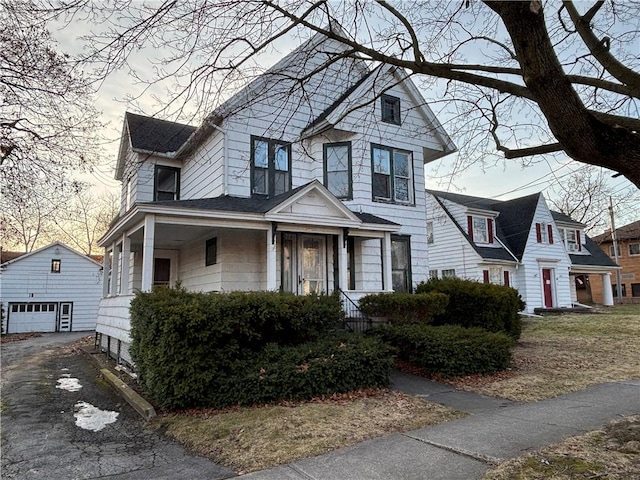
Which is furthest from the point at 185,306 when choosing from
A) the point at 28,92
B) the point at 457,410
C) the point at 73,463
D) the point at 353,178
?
the point at 353,178

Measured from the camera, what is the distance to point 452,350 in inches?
350

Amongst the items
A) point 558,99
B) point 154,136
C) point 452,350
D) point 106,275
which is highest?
point 154,136

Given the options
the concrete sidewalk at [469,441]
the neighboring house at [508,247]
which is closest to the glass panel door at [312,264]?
the concrete sidewalk at [469,441]

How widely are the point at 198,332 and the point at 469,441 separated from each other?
4.26 meters

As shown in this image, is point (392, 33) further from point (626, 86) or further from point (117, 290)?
point (117, 290)

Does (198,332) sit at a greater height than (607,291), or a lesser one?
lesser

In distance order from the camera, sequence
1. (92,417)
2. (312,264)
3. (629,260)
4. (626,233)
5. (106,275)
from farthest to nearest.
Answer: (626,233)
(629,260)
(106,275)
(312,264)
(92,417)

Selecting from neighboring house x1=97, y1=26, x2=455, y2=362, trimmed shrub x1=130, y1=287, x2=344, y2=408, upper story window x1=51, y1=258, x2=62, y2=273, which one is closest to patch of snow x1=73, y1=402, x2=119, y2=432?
trimmed shrub x1=130, y1=287, x2=344, y2=408

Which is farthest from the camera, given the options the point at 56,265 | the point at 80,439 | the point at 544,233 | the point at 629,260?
the point at 629,260

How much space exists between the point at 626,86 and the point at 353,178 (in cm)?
865

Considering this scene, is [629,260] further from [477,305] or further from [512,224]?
[477,305]

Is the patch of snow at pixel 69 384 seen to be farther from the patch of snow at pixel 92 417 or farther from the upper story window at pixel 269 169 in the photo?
the upper story window at pixel 269 169

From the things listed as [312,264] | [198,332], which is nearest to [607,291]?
[312,264]

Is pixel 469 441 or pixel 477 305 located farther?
pixel 477 305
